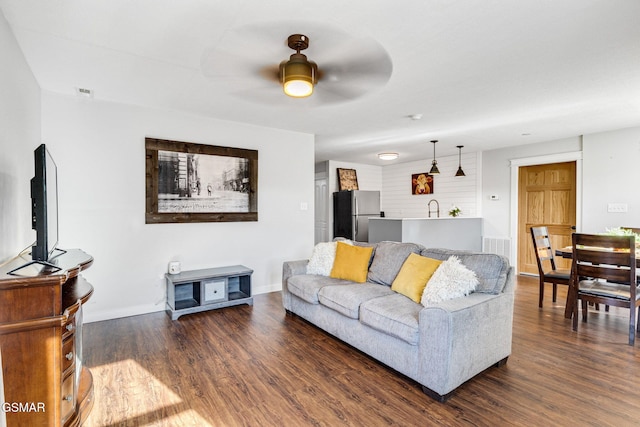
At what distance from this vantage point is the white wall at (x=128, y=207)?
3.30 m

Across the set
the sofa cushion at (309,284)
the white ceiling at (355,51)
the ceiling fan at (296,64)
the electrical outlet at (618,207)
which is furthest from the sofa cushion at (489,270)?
the electrical outlet at (618,207)

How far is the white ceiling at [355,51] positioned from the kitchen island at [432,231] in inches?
70.6

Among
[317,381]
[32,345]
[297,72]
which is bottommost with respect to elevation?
[317,381]

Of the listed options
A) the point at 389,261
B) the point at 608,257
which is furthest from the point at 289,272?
the point at 608,257

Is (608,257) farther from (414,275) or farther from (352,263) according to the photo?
(352,263)

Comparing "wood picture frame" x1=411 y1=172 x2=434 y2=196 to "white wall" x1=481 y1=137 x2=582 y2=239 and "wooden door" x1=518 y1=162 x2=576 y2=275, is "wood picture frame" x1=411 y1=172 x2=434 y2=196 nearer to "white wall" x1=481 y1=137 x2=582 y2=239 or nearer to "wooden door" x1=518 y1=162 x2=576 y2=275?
"white wall" x1=481 y1=137 x2=582 y2=239

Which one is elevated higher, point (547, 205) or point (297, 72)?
point (297, 72)

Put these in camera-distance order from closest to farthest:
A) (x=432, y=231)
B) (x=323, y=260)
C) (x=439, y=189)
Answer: (x=323, y=260)
(x=432, y=231)
(x=439, y=189)

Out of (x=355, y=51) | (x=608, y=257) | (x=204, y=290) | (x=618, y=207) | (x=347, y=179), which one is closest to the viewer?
(x=355, y=51)

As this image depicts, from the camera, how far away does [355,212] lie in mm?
6938

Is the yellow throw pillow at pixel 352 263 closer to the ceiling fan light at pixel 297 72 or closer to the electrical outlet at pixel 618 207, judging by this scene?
the ceiling fan light at pixel 297 72

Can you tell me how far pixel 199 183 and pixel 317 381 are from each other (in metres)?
2.73

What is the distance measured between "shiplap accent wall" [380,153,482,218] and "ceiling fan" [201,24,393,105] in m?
4.22

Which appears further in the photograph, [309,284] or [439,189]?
[439,189]
